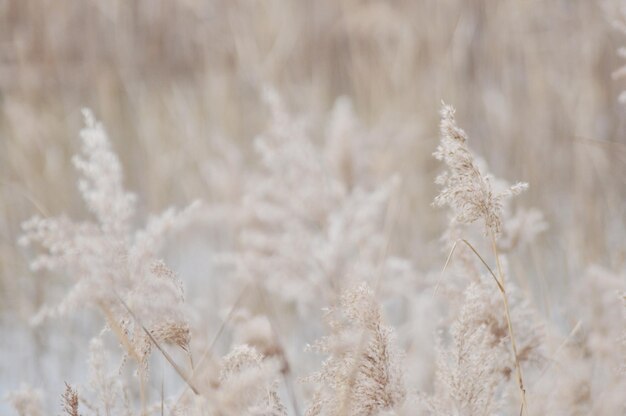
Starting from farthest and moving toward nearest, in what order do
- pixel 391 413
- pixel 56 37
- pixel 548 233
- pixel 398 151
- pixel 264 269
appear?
pixel 56 37, pixel 398 151, pixel 548 233, pixel 264 269, pixel 391 413

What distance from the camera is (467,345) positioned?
87 cm

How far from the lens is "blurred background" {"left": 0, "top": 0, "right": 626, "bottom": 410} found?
2.50m

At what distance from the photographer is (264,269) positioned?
1492 mm

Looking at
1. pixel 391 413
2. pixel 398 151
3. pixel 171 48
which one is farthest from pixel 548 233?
pixel 171 48

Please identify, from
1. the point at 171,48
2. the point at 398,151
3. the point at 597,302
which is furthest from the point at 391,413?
the point at 171,48

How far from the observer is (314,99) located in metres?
4.16

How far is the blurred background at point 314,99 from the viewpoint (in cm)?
250

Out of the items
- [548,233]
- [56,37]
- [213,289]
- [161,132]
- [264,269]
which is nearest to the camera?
[264,269]

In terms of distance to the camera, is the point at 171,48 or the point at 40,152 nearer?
the point at 40,152

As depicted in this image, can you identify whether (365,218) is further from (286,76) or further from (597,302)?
(286,76)

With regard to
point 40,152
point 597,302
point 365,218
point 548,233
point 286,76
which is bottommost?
point 597,302

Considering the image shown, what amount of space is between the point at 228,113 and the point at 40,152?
3.26ft

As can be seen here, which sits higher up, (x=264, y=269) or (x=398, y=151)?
(x=398, y=151)

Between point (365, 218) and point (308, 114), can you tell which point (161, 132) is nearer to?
point (308, 114)
